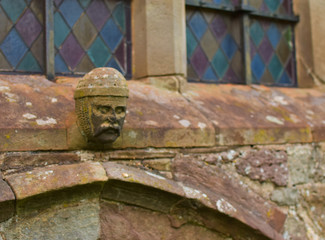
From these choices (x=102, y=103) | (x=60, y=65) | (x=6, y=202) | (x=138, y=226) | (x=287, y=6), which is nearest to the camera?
(x=6, y=202)

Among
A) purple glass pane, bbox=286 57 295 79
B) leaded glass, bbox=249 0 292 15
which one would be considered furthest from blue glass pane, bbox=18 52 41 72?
purple glass pane, bbox=286 57 295 79

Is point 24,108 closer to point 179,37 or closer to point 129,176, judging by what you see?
point 129,176

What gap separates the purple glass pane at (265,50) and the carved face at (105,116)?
1.86 meters

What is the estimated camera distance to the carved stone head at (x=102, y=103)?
6.84 feet

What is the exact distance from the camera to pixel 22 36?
8.67 feet

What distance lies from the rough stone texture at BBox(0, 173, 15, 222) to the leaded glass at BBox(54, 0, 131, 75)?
107 centimetres

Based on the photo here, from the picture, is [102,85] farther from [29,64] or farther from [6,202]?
[29,64]

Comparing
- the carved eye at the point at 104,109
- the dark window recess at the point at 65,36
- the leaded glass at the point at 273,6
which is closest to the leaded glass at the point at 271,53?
the leaded glass at the point at 273,6

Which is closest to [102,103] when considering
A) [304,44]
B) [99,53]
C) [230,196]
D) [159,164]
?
[159,164]

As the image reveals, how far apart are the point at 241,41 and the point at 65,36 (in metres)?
1.45

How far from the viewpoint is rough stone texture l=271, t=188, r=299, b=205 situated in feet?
9.46

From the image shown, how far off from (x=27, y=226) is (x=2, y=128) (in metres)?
0.46

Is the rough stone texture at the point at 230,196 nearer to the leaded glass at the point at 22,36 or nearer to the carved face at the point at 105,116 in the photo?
the carved face at the point at 105,116

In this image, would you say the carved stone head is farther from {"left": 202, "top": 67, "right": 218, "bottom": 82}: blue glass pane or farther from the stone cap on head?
{"left": 202, "top": 67, "right": 218, "bottom": 82}: blue glass pane
